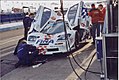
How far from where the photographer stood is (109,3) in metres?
4.33

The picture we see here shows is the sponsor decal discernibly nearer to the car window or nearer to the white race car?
the white race car

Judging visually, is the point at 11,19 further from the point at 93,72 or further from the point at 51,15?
the point at 93,72

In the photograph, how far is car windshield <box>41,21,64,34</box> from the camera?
364 inches

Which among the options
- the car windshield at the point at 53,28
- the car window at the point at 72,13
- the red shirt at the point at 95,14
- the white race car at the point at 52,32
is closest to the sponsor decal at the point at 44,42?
the white race car at the point at 52,32

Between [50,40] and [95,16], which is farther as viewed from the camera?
[95,16]

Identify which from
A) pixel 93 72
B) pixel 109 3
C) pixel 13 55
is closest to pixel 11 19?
pixel 13 55

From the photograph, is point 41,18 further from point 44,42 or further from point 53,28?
point 44,42

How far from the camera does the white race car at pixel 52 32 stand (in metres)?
8.72

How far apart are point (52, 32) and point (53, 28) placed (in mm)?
269

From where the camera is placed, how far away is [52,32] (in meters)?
9.20

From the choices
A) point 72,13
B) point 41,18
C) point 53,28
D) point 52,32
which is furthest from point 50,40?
point 72,13

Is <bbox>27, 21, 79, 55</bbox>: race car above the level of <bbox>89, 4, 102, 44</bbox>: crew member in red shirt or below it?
below

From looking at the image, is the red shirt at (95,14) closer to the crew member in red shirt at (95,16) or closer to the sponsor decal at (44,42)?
the crew member in red shirt at (95,16)

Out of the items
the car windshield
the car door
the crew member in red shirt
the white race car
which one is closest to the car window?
the white race car
